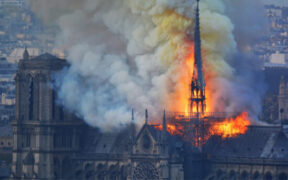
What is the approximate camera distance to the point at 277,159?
199625 millimetres

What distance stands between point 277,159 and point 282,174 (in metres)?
1.76

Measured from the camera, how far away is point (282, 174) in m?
199
